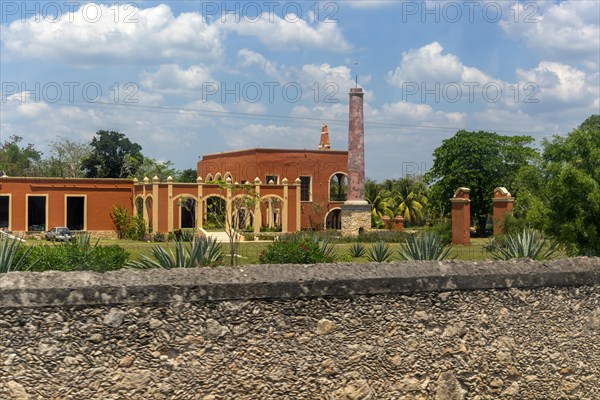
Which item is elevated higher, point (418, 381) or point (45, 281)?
point (45, 281)

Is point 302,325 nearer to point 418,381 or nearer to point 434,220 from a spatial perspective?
point 418,381

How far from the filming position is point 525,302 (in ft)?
18.7

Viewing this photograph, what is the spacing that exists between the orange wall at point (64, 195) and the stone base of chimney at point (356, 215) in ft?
44.3

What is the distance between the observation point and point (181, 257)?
9367 mm

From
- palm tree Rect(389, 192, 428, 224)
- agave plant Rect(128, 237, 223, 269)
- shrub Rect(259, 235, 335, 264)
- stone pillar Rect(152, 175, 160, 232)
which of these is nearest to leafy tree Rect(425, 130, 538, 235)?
palm tree Rect(389, 192, 428, 224)

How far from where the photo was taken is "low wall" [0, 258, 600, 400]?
464 centimetres

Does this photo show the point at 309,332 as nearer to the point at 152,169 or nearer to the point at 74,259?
the point at 74,259

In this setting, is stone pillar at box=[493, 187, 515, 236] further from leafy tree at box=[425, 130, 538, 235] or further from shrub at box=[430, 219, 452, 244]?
leafy tree at box=[425, 130, 538, 235]

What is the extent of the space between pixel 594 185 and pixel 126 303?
492 inches

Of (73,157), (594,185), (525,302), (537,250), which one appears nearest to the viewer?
(525,302)

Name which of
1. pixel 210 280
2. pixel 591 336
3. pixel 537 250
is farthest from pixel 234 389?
pixel 537 250

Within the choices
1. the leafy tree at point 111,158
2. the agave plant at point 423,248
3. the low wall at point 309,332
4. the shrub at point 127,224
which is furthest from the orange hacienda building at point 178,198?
the low wall at point 309,332

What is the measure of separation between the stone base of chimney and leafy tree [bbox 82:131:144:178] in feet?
79.6

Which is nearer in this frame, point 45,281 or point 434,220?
point 45,281
